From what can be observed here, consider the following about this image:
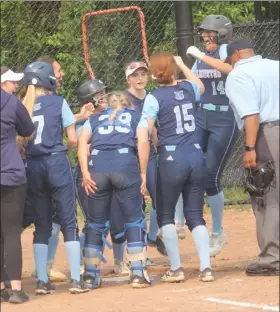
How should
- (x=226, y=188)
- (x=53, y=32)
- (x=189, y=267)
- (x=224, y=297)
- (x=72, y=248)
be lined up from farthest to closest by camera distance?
(x=53, y=32) < (x=226, y=188) < (x=189, y=267) < (x=72, y=248) < (x=224, y=297)

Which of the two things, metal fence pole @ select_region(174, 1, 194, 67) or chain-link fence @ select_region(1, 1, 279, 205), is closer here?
metal fence pole @ select_region(174, 1, 194, 67)

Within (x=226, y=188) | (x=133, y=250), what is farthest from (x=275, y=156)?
(x=226, y=188)

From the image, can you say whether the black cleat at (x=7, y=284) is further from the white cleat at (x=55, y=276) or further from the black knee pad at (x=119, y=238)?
the black knee pad at (x=119, y=238)

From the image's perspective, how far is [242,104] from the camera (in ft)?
26.0

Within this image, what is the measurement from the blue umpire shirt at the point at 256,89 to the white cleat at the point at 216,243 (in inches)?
73.9

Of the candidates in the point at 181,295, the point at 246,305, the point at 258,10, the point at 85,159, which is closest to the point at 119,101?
the point at 85,159

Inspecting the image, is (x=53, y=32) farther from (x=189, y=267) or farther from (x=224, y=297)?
(x=224, y=297)

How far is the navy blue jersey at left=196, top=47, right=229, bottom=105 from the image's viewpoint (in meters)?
9.37

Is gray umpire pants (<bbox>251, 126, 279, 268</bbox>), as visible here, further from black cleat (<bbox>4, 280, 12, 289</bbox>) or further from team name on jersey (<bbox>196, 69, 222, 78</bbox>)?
black cleat (<bbox>4, 280, 12, 289</bbox>)

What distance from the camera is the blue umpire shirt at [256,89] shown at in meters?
7.84

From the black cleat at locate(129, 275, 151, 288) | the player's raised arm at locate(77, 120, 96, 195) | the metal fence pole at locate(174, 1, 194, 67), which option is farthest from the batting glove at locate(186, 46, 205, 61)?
the metal fence pole at locate(174, 1, 194, 67)

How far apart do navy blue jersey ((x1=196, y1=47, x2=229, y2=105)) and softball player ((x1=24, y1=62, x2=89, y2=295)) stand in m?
1.61

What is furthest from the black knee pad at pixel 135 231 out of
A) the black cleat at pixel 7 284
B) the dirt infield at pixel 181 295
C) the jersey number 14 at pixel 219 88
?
the jersey number 14 at pixel 219 88

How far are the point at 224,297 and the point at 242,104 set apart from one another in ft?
4.86
